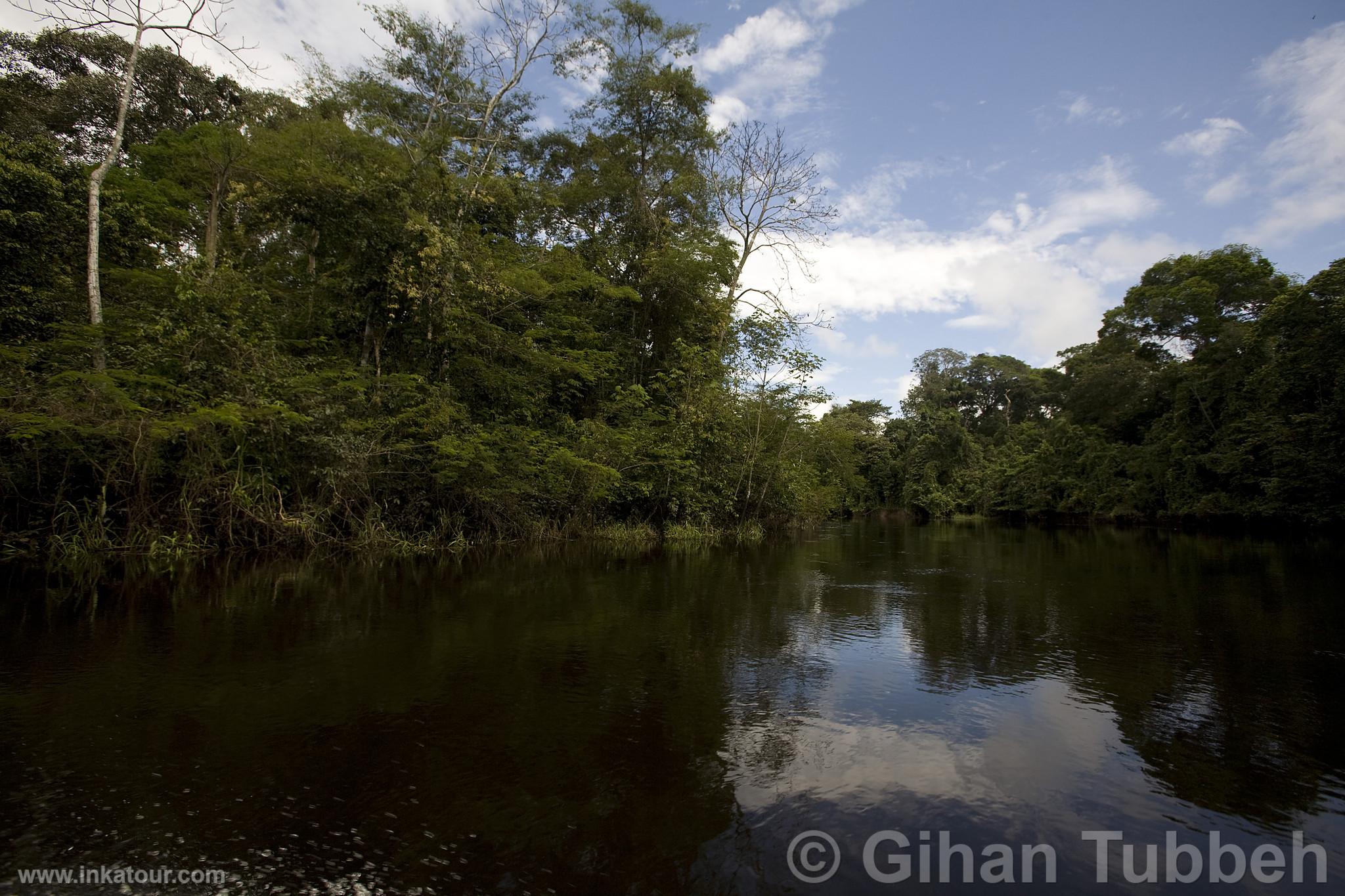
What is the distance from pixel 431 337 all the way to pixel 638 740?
1164cm

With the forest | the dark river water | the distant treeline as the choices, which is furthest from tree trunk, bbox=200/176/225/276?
the distant treeline

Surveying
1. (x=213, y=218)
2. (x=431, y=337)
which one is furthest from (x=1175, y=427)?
(x=213, y=218)

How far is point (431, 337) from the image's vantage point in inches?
508

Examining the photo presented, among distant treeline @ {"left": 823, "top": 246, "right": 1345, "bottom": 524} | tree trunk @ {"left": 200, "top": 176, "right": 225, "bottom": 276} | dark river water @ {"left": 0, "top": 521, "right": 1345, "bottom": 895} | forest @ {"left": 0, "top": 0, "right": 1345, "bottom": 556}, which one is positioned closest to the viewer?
dark river water @ {"left": 0, "top": 521, "right": 1345, "bottom": 895}

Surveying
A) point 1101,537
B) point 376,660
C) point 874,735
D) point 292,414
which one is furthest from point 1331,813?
point 1101,537

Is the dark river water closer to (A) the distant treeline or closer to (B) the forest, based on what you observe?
(B) the forest

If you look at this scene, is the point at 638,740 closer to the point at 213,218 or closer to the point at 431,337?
the point at 431,337

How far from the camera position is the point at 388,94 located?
18484mm

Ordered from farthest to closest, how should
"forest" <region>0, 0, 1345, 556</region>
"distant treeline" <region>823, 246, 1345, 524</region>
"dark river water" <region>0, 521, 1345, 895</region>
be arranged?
"distant treeline" <region>823, 246, 1345, 524</region>, "forest" <region>0, 0, 1345, 556</region>, "dark river water" <region>0, 521, 1345, 895</region>

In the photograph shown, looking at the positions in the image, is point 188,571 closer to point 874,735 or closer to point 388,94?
point 874,735

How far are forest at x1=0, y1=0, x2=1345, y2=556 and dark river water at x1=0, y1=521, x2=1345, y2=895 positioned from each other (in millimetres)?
3072

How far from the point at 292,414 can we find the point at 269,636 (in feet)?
18.5

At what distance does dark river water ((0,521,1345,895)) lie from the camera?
6.95 feet

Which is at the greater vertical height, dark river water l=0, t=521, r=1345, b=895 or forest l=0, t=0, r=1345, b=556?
forest l=0, t=0, r=1345, b=556
